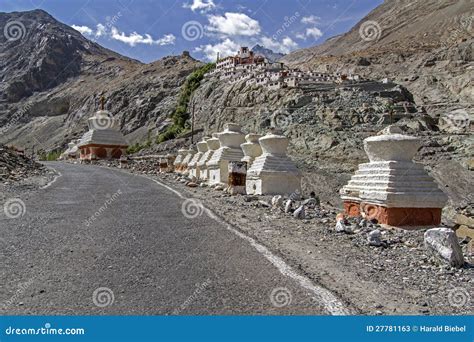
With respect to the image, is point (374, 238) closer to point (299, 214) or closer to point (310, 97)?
point (299, 214)

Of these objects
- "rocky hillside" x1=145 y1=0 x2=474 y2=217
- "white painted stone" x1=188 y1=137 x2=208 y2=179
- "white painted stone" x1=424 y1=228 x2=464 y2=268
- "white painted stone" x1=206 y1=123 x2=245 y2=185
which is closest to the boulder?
"white painted stone" x1=424 y1=228 x2=464 y2=268

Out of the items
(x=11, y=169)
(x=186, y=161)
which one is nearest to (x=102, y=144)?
(x=186, y=161)

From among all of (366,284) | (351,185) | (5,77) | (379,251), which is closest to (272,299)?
(366,284)

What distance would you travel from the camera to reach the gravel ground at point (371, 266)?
4719mm

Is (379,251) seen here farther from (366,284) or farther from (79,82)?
(79,82)

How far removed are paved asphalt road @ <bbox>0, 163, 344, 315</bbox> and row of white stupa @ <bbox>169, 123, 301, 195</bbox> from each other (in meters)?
4.72

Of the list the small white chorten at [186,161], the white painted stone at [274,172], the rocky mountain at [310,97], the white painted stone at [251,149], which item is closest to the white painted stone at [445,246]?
the white painted stone at [274,172]

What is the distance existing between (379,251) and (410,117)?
39652mm

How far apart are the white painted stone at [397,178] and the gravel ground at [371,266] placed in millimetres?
621

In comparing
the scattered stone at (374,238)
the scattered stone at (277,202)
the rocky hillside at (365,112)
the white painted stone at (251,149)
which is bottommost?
the scattered stone at (374,238)

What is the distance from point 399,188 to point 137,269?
5390 millimetres

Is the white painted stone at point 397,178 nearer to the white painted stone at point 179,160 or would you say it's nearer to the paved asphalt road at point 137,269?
the paved asphalt road at point 137,269

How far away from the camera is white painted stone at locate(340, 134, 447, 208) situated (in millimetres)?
8680

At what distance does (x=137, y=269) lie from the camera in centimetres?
536
